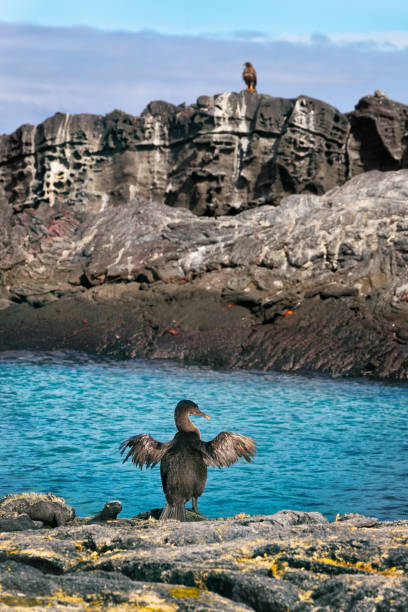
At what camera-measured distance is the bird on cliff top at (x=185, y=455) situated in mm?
6164

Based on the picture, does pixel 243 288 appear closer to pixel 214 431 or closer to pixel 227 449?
pixel 214 431

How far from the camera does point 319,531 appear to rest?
473cm

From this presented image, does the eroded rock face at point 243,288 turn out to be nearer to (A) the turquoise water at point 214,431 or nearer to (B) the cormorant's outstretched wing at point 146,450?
(A) the turquoise water at point 214,431

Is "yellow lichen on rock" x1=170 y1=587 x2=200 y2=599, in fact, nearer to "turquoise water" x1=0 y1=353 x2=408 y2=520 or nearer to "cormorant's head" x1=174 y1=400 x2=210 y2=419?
"cormorant's head" x1=174 y1=400 x2=210 y2=419

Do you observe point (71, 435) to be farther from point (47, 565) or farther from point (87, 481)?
point (47, 565)

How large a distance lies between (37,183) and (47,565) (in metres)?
24.5

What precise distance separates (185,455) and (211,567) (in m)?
2.41

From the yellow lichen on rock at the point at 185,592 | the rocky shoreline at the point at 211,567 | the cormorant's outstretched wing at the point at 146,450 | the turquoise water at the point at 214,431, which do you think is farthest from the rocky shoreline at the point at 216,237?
the yellow lichen on rock at the point at 185,592

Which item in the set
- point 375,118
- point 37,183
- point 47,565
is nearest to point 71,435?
point 47,565

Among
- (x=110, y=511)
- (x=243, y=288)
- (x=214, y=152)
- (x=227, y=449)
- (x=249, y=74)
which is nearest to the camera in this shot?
(x=110, y=511)

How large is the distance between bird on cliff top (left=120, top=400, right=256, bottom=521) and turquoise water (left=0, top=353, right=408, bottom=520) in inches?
41.5

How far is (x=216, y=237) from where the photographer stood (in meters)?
20.2

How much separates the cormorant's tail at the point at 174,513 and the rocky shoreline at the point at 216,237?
9451mm

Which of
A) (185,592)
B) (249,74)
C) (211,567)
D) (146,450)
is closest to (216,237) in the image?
(249,74)
